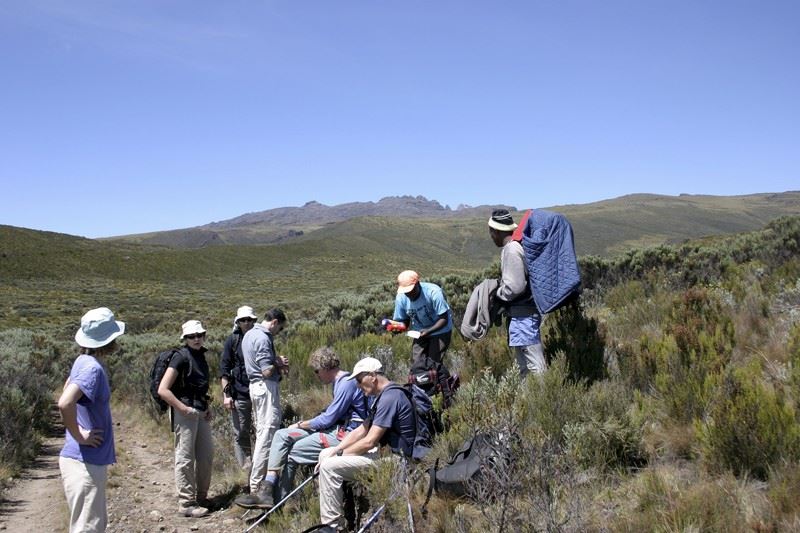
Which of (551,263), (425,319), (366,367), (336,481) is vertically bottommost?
(336,481)

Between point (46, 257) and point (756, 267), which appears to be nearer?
point (756, 267)

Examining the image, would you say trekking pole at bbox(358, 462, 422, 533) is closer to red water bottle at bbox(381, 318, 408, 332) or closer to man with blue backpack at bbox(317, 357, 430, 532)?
man with blue backpack at bbox(317, 357, 430, 532)

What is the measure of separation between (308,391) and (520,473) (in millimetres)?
5179

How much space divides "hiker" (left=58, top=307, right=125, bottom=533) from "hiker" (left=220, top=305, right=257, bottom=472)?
2.45 m

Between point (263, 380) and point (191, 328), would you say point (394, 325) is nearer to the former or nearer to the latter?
point (263, 380)

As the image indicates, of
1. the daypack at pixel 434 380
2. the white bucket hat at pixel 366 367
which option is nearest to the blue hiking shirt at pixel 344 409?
the daypack at pixel 434 380

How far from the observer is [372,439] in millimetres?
4406

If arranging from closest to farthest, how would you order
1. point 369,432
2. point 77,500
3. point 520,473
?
point 520,473 → point 77,500 → point 369,432

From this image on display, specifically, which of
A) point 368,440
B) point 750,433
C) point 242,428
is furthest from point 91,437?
point 750,433

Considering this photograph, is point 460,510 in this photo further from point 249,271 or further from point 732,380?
point 249,271

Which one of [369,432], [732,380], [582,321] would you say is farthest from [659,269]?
[369,432]

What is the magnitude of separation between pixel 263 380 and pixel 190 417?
0.72m

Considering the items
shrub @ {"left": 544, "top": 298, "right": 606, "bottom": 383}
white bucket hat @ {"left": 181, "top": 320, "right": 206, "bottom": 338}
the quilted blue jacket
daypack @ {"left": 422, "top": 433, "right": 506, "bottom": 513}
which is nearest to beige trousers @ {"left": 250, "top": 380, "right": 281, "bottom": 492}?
white bucket hat @ {"left": 181, "top": 320, "right": 206, "bottom": 338}

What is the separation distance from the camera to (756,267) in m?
9.33
